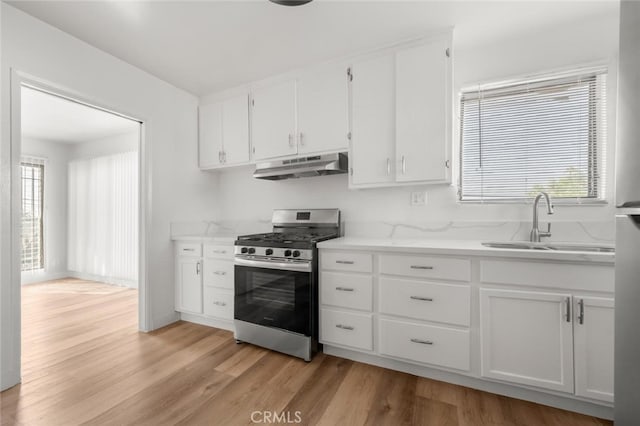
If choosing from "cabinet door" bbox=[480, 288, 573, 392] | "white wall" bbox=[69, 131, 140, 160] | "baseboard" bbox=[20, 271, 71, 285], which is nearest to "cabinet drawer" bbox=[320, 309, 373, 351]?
"cabinet door" bbox=[480, 288, 573, 392]

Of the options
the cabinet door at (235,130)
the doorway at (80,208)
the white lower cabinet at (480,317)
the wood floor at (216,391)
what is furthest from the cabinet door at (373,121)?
the doorway at (80,208)

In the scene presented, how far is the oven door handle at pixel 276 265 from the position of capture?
219cm

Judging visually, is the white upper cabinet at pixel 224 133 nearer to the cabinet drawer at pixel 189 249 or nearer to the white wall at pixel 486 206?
the white wall at pixel 486 206

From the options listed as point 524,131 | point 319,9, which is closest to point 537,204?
point 524,131

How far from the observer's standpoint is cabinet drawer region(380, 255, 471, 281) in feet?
5.90

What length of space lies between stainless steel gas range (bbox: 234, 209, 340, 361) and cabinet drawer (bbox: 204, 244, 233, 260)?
238 mm

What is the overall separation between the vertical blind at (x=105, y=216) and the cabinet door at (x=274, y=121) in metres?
2.66

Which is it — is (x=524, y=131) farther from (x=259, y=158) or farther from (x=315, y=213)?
(x=259, y=158)

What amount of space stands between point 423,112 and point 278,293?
1.84 metres

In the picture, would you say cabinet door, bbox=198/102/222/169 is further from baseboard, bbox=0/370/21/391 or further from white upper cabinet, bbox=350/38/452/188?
baseboard, bbox=0/370/21/391

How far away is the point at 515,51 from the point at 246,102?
8.02ft

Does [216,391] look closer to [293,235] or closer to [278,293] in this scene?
[278,293]

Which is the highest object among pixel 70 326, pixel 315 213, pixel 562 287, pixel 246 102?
pixel 246 102

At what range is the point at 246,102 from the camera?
295 cm
